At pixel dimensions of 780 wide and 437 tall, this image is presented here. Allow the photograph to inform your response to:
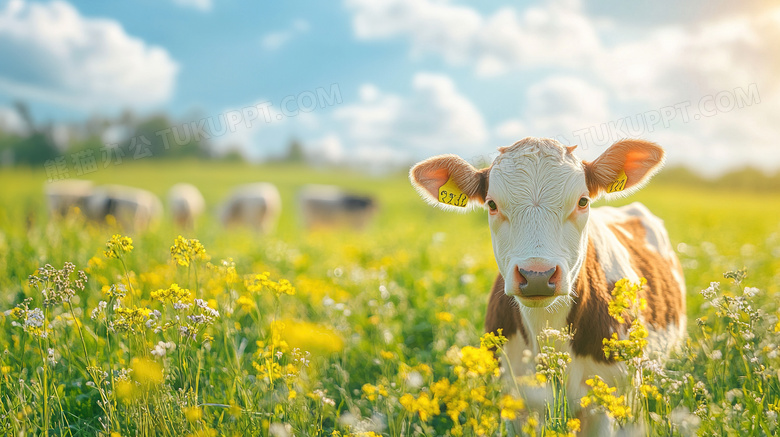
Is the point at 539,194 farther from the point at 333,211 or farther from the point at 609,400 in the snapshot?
the point at 333,211

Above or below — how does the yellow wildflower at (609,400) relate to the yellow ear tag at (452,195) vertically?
below

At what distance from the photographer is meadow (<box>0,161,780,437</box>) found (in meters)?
2.48

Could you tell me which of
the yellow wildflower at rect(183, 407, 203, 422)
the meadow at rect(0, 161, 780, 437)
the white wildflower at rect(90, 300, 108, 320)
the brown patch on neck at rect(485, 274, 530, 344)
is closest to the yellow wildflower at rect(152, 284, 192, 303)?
the meadow at rect(0, 161, 780, 437)

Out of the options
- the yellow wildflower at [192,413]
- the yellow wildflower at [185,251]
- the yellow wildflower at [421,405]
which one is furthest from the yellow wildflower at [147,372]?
the yellow wildflower at [421,405]

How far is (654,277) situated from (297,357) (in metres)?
2.65

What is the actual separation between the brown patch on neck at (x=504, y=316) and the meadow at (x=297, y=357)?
360mm

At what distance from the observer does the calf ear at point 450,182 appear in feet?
10.6

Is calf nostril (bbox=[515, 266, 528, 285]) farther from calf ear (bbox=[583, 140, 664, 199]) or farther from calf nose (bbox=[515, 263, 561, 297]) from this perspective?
calf ear (bbox=[583, 140, 664, 199])

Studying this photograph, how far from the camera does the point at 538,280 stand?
2.53 m

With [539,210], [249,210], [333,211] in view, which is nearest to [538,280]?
[539,210]

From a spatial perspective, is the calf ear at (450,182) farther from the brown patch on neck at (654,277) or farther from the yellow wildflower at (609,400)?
the yellow wildflower at (609,400)

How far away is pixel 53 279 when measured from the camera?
8.55ft

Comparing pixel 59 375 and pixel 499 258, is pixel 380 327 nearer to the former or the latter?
pixel 499 258

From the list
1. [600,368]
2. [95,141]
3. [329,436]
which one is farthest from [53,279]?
[95,141]
